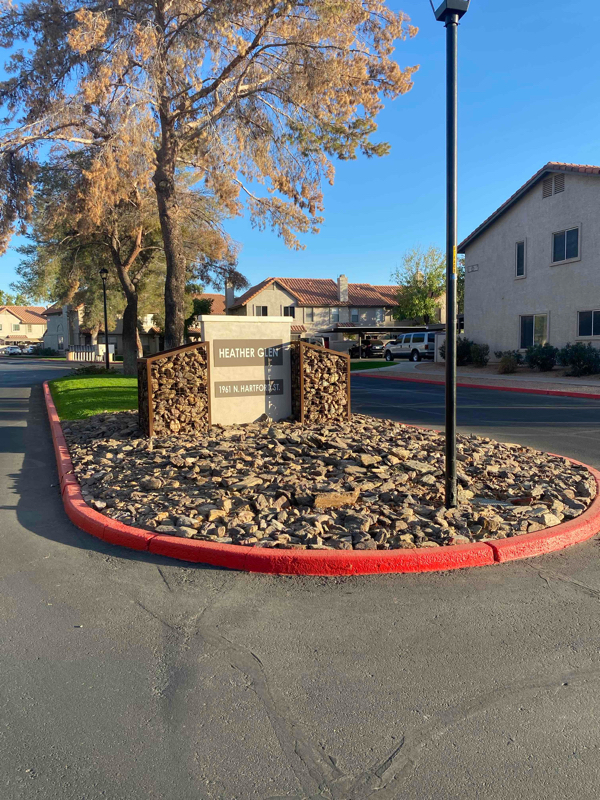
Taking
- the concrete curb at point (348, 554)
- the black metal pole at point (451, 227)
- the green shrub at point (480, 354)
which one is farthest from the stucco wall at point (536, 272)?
the concrete curb at point (348, 554)

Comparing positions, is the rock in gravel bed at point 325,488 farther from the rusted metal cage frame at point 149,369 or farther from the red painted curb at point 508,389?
the red painted curb at point 508,389

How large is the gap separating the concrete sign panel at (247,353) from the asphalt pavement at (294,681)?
5.05 meters

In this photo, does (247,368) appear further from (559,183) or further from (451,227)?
(559,183)

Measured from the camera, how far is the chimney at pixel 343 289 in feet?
193

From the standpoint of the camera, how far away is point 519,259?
27453mm

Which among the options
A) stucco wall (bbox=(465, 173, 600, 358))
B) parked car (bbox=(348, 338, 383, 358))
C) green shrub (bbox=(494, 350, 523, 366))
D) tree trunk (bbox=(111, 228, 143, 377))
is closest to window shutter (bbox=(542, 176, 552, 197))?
stucco wall (bbox=(465, 173, 600, 358))

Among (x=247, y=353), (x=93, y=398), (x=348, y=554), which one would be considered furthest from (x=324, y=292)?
(x=348, y=554)

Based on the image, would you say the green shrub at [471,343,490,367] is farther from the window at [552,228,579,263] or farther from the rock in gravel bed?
the rock in gravel bed

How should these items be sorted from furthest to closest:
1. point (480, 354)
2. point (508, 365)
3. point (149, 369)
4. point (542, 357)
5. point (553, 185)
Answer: point (480, 354), point (508, 365), point (553, 185), point (542, 357), point (149, 369)

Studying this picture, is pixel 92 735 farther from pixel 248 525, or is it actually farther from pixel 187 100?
pixel 187 100

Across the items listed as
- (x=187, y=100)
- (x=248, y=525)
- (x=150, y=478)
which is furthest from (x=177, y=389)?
(x=187, y=100)

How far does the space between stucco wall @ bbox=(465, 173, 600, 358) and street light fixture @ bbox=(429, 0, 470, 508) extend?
2005 cm

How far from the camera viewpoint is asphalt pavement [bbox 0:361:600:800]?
8.32 feet

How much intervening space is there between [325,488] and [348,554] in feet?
5.13
